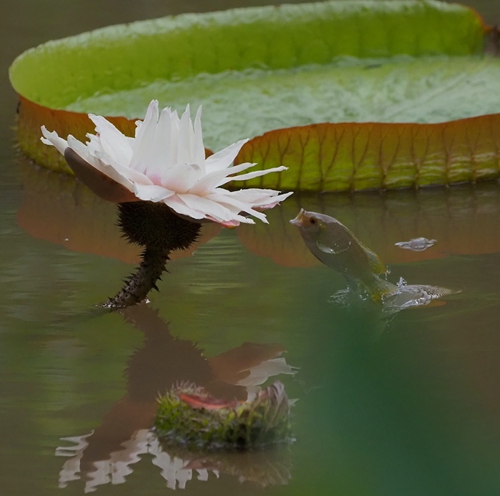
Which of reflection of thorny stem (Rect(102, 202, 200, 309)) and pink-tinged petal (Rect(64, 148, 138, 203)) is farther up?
pink-tinged petal (Rect(64, 148, 138, 203))

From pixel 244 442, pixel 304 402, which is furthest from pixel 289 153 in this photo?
pixel 244 442

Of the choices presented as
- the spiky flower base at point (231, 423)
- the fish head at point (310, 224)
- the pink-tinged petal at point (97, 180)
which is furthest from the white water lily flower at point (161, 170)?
the spiky flower base at point (231, 423)

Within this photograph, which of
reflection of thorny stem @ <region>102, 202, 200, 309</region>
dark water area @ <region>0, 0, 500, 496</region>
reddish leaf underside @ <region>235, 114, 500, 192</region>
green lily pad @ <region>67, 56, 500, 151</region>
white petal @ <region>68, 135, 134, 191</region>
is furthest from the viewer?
green lily pad @ <region>67, 56, 500, 151</region>

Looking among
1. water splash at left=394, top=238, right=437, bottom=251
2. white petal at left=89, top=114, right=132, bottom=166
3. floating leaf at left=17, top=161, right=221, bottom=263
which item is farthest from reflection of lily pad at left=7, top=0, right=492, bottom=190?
white petal at left=89, top=114, right=132, bottom=166

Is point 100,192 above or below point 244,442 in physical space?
above

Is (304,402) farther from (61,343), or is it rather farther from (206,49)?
(206,49)

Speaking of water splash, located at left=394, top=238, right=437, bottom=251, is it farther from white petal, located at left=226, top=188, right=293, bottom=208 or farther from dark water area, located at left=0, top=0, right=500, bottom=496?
white petal, located at left=226, top=188, right=293, bottom=208
